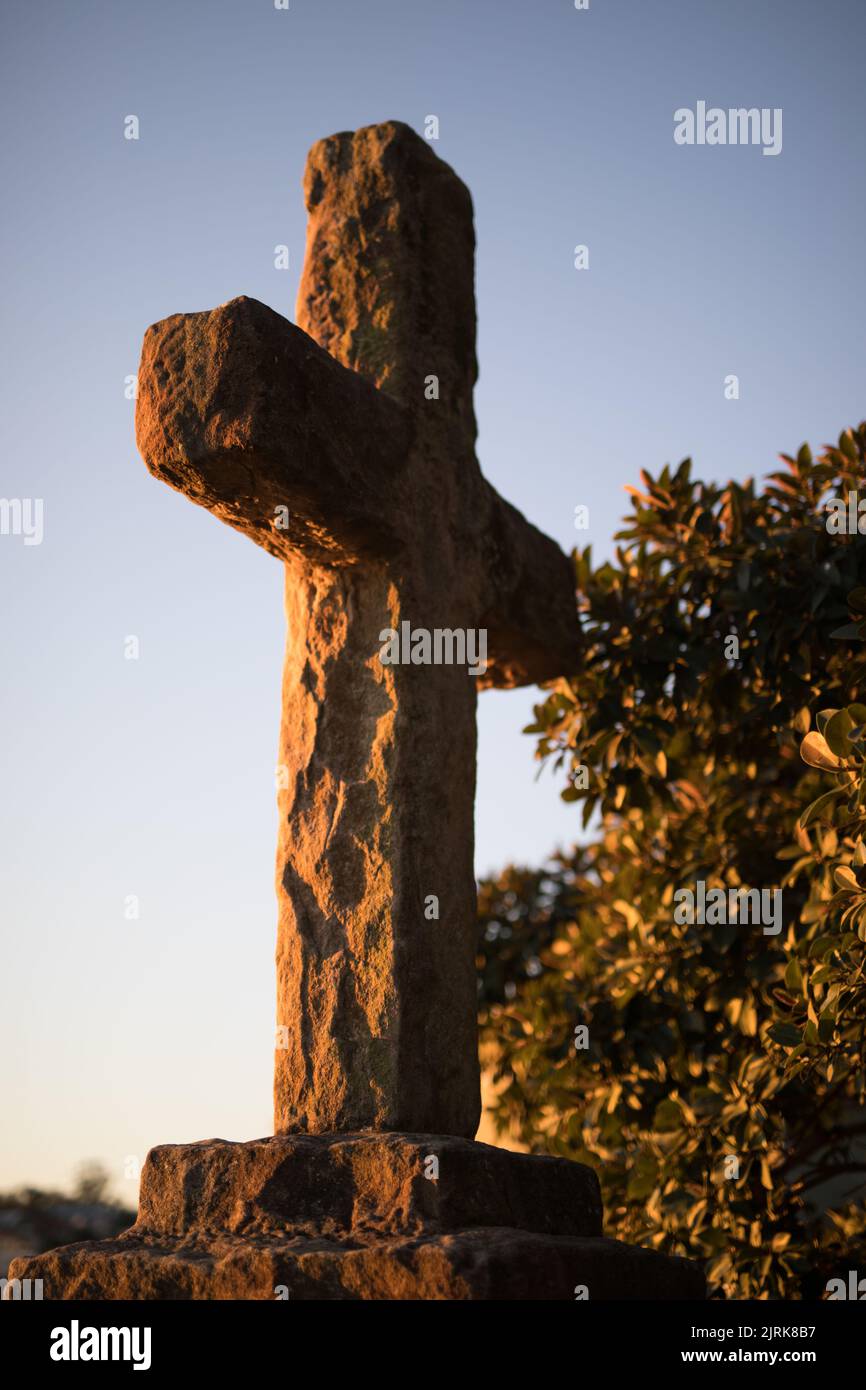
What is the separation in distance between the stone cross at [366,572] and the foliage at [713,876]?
974mm

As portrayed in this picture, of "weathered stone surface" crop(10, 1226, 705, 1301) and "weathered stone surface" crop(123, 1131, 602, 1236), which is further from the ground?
"weathered stone surface" crop(123, 1131, 602, 1236)

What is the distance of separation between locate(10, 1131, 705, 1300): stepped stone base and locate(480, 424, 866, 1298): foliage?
3.33 ft

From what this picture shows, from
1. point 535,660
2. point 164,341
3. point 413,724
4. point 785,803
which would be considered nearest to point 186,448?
point 164,341

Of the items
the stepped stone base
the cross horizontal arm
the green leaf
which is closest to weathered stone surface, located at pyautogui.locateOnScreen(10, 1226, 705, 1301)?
the stepped stone base

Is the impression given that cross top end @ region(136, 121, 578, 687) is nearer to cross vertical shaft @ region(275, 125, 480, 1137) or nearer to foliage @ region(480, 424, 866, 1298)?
cross vertical shaft @ region(275, 125, 480, 1137)

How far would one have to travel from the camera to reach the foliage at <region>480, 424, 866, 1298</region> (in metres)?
4.52

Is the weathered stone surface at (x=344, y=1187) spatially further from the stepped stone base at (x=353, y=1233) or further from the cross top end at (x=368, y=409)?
the cross top end at (x=368, y=409)

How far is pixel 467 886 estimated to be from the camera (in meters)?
3.75

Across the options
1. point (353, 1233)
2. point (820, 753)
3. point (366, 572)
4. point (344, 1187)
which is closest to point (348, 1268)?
point (353, 1233)

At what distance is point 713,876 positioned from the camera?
214 inches

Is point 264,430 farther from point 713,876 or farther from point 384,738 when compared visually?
point 713,876

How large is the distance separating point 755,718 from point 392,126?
95.6 inches
